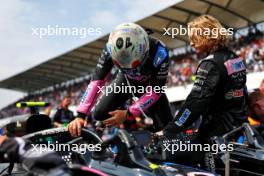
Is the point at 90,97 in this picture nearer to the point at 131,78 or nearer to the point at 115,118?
the point at 131,78

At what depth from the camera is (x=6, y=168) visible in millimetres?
3449

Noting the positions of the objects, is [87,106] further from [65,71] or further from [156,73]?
[65,71]

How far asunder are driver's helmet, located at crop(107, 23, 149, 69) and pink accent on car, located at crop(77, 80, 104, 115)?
1.95 feet

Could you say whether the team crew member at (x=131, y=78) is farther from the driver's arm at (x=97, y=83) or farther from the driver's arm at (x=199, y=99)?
the driver's arm at (x=199, y=99)

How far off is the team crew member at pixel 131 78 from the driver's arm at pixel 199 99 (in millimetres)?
440

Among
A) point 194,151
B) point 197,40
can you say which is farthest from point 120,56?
point 194,151

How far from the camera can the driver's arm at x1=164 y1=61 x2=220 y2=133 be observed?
147 inches

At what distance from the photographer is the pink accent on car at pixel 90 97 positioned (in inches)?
168

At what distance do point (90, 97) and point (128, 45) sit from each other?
0.92m

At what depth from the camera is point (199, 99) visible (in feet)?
12.2

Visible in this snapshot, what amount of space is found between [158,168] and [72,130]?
905mm

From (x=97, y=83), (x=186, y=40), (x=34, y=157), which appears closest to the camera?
(x=34, y=157)

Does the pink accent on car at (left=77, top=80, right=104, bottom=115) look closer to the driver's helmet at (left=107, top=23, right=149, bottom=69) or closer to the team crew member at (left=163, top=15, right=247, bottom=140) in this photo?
the driver's helmet at (left=107, top=23, right=149, bottom=69)

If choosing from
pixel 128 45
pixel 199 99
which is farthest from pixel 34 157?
pixel 199 99
